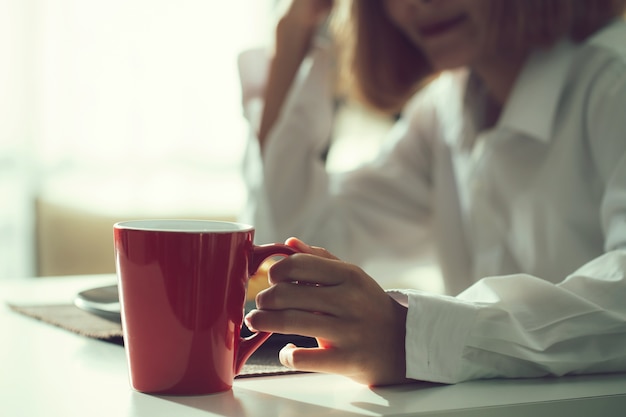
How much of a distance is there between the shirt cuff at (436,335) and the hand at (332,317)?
0.01m

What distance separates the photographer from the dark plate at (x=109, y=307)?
0.61m

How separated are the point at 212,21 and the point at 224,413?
2288mm

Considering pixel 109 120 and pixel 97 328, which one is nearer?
pixel 97 328


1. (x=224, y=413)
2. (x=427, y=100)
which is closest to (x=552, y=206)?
(x=427, y=100)

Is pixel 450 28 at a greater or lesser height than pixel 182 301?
greater

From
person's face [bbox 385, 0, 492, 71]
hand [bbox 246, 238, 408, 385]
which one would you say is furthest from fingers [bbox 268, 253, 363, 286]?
person's face [bbox 385, 0, 492, 71]

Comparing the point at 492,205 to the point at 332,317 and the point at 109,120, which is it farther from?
the point at 109,120

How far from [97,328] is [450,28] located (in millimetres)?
672

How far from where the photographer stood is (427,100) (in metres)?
1.41

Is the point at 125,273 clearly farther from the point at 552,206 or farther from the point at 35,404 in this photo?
the point at 552,206

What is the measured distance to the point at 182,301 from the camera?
447mm

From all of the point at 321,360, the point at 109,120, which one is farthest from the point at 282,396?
the point at 109,120

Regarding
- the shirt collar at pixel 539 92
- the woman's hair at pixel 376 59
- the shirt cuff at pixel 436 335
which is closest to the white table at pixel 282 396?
the shirt cuff at pixel 436 335

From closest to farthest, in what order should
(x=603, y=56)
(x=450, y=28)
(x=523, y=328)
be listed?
(x=523, y=328) < (x=603, y=56) < (x=450, y=28)
